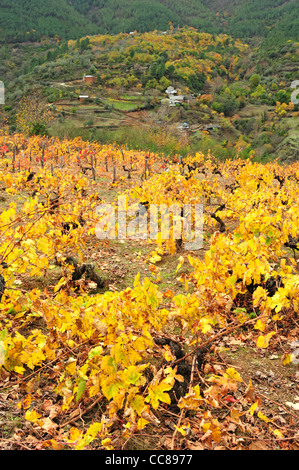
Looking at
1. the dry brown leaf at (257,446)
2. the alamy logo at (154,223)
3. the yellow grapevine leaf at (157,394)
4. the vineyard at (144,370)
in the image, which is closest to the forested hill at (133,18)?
the alamy logo at (154,223)

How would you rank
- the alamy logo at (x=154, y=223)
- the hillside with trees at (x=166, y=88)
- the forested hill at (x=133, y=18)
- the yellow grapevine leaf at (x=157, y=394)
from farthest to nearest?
1. the forested hill at (x=133, y=18)
2. the hillside with trees at (x=166, y=88)
3. the alamy logo at (x=154, y=223)
4. the yellow grapevine leaf at (x=157, y=394)

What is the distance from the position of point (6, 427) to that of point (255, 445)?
1520 millimetres

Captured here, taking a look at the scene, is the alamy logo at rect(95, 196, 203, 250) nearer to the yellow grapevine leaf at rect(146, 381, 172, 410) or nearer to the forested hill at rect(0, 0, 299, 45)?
the yellow grapevine leaf at rect(146, 381, 172, 410)

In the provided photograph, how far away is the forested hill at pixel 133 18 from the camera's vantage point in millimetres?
128375

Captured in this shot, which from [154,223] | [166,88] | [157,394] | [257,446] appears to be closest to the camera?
[157,394]

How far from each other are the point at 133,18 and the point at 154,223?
618 ft

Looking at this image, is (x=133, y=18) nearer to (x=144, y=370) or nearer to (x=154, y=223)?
(x=154, y=223)

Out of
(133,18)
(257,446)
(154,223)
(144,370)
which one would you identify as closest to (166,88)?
(154,223)

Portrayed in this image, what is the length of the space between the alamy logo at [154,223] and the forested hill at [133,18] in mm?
121853

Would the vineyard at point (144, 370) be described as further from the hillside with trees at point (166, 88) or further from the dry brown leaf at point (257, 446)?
the hillside with trees at point (166, 88)

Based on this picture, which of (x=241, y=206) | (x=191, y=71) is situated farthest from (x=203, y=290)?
(x=191, y=71)

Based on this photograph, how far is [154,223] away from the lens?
278 inches

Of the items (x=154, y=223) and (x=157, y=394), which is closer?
(x=157, y=394)

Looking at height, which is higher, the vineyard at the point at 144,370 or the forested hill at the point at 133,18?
the forested hill at the point at 133,18
